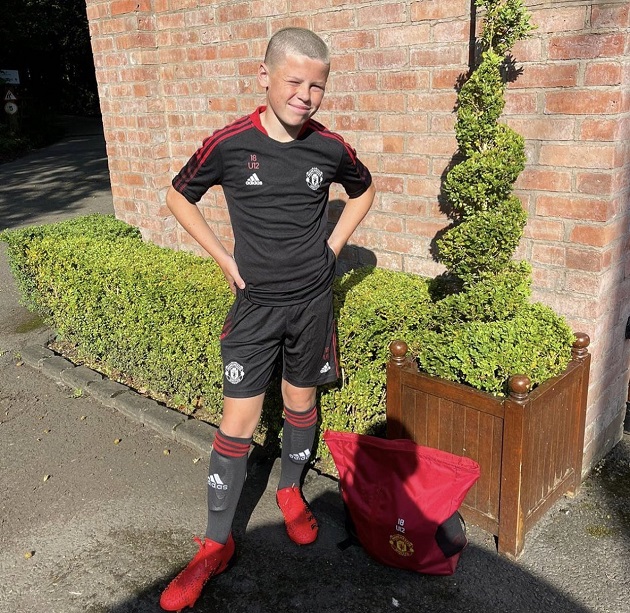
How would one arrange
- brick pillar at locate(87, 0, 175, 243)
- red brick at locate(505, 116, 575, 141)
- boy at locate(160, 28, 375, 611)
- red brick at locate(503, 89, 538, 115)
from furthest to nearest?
brick pillar at locate(87, 0, 175, 243) < red brick at locate(503, 89, 538, 115) < red brick at locate(505, 116, 575, 141) < boy at locate(160, 28, 375, 611)

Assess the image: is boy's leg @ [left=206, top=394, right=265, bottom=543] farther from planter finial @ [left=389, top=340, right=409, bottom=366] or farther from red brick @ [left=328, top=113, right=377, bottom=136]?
red brick @ [left=328, top=113, right=377, bottom=136]

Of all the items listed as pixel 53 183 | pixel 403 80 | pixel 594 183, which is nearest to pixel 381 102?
pixel 403 80

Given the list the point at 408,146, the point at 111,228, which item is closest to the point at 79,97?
the point at 111,228

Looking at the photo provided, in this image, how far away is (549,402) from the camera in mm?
2959

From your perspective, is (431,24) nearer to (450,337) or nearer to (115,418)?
(450,337)

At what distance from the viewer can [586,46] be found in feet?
9.62

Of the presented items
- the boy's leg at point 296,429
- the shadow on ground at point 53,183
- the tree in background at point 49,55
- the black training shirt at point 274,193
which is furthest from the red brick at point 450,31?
the tree in background at point 49,55

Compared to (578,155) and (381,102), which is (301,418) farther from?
(381,102)

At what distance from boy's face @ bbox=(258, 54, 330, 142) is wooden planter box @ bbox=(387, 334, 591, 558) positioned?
4.08 ft

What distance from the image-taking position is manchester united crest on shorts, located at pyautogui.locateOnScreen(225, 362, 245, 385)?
2.86 m

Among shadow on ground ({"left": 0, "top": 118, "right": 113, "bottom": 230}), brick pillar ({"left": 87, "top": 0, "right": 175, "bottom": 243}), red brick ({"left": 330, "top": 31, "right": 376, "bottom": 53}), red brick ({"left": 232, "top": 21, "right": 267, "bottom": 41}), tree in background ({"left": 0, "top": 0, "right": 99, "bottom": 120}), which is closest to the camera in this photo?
red brick ({"left": 330, "top": 31, "right": 376, "bottom": 53})

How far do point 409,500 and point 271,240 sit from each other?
1.30m

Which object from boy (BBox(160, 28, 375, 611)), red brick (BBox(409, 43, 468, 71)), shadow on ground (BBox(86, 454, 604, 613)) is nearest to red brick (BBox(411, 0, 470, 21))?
red brick (BBox(409, 43, 468, 71))

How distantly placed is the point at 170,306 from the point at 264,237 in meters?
1.65
